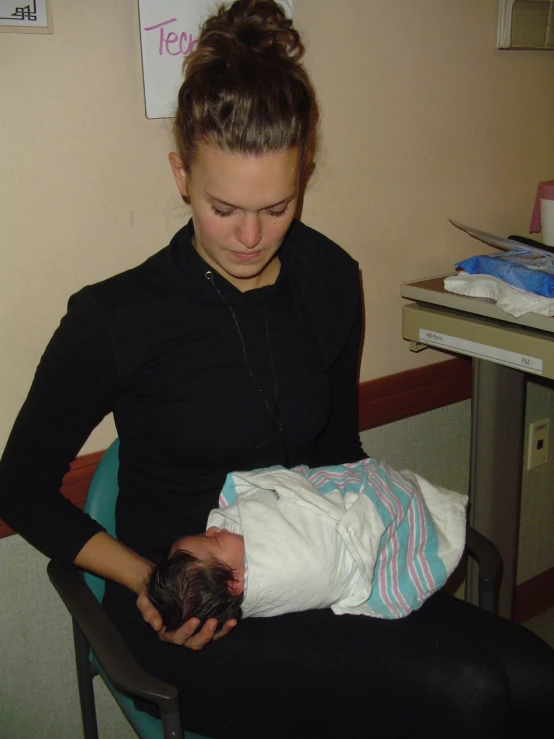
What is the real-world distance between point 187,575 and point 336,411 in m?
0.52

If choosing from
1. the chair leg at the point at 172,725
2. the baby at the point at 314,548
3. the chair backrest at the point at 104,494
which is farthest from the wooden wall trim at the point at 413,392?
the chair leg at the point at 172,725

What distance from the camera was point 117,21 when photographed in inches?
47.3

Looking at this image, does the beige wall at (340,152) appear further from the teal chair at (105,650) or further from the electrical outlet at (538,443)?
the electrical outlet at (538,443)

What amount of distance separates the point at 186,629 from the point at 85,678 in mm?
399

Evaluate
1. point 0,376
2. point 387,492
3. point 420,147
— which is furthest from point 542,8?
point 0,376

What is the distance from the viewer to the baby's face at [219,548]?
106 centimetres

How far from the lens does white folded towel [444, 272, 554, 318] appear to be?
137 centimetres

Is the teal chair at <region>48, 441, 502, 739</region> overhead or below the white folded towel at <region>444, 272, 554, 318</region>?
below

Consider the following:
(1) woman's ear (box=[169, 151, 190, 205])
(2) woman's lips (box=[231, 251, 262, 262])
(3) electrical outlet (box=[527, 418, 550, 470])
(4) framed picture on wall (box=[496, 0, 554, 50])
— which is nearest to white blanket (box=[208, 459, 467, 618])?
(2) woman's lips (box=[231, 251, 262, 262])

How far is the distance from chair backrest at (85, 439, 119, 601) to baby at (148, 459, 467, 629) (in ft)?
0.71

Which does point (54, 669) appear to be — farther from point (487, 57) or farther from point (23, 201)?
point (487, 57)

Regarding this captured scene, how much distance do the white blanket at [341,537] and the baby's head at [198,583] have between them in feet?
0.09

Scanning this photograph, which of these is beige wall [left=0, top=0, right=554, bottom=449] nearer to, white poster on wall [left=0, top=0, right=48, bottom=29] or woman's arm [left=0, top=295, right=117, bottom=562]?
white poster on wall [left=0, top=0, right=48, bottom=29]

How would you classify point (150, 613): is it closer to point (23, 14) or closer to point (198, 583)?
point (198, 583)
